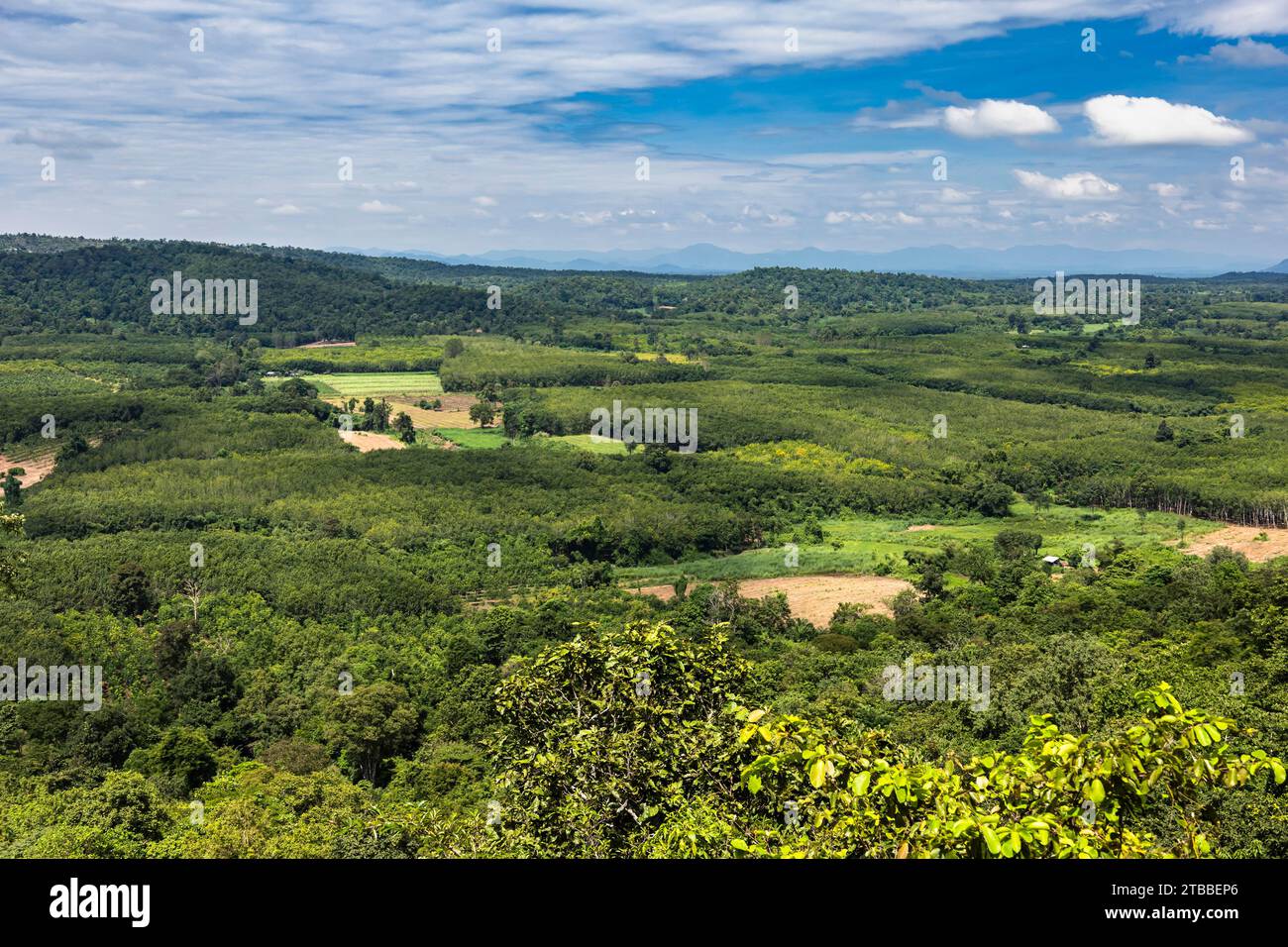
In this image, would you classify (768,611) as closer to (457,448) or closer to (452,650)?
(452,650)

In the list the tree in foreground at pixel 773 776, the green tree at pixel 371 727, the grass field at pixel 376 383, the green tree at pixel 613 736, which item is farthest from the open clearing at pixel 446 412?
the tree in foreground at pixel 773 776

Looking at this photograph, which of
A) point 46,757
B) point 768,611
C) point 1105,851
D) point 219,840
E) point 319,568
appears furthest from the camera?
point 319,568

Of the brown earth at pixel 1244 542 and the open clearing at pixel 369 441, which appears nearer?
the brown earth at pixel 1244 542

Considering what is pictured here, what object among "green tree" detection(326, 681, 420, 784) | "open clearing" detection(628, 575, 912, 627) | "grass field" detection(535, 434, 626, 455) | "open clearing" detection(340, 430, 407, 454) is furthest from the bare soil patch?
"green tree" detection(326, 681, 420, 784)

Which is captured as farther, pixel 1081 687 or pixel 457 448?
pixel 457 448

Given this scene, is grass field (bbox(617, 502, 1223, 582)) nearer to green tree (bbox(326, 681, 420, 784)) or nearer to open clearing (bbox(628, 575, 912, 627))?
open clearing (bbox(628, 575, 912, 627))

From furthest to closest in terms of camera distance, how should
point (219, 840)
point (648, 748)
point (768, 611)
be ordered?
point (768, 611) → point (219, 840) → point (648, 748)

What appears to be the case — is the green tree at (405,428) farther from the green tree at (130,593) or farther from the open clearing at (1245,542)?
the open clearing at (1245,542)
